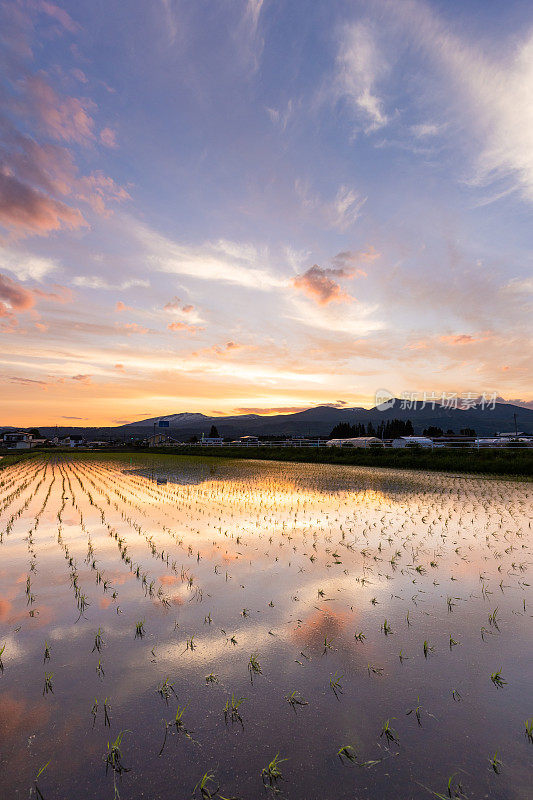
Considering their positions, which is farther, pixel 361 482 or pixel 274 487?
pixel 361 482

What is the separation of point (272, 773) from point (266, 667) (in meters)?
1.48

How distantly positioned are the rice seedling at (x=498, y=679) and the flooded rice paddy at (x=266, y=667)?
2 cm

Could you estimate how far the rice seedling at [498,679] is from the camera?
14.1ft

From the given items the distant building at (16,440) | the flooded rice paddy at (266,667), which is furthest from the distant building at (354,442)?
the distant building at (16,440)

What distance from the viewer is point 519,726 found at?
12.2ft

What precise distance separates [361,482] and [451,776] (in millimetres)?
21918

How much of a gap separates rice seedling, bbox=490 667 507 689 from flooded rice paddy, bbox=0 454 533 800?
0.02 meters

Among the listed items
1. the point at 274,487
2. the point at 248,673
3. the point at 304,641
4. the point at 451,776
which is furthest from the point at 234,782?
the point at 274,487

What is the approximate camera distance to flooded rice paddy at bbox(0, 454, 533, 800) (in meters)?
3.21

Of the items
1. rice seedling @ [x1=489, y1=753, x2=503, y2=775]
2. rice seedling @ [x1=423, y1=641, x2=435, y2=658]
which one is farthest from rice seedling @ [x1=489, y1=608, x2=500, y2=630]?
rice seedling @ [x1=489, y1=753, x2=503, y2=775]

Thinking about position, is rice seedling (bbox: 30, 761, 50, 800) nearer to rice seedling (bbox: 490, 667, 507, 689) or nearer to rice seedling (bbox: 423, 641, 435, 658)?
rice seedling (bbox: 423, 641, 435, 658)

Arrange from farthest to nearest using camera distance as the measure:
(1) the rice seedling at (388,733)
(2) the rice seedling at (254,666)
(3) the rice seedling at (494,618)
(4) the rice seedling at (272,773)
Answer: (3) the rice seedling at (494,618), (2) the rice seedling at (254,666), (1) the rice seedling at (388,733), (4) the rice seedling at (272,773)

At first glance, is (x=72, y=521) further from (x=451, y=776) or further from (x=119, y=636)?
(x=451, y=776)

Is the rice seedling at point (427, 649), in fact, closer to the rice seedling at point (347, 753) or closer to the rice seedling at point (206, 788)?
the rice seedling at point (347, 753)
